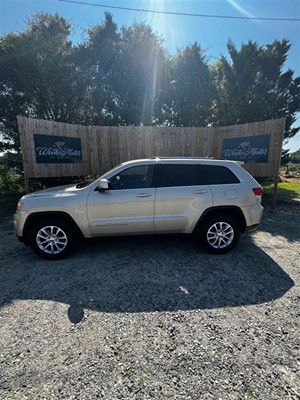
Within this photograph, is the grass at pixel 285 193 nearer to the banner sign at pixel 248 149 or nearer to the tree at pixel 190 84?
the banner sign at pixel 248 149

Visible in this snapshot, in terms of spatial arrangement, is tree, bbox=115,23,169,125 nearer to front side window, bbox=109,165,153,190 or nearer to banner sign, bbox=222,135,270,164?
banner sign, bbox=222,135,270,164

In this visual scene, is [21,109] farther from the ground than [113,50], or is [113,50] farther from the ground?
[113,50]

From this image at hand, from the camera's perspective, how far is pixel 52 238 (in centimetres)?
396

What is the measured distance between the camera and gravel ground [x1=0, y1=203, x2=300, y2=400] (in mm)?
1825

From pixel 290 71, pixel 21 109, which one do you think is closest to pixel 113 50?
pixel 21 109

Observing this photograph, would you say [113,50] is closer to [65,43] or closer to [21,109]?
[65,43]

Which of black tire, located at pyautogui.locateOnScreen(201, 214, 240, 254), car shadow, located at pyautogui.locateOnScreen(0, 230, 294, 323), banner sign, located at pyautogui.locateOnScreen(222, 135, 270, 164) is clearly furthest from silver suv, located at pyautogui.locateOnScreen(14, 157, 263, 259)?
banner sign, located at pyautogui.locateOnScreen(222, 135, 270, 164)

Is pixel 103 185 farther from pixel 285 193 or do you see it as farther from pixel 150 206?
pixel 285 193

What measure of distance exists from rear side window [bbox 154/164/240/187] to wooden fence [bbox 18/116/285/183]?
3756mm

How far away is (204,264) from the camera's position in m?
3.78

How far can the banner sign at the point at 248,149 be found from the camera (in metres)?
7.02

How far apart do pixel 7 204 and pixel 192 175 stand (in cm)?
806

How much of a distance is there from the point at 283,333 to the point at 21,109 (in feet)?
45.6

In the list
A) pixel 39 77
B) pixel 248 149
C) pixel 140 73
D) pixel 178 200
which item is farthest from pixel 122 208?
pixel 140 73
